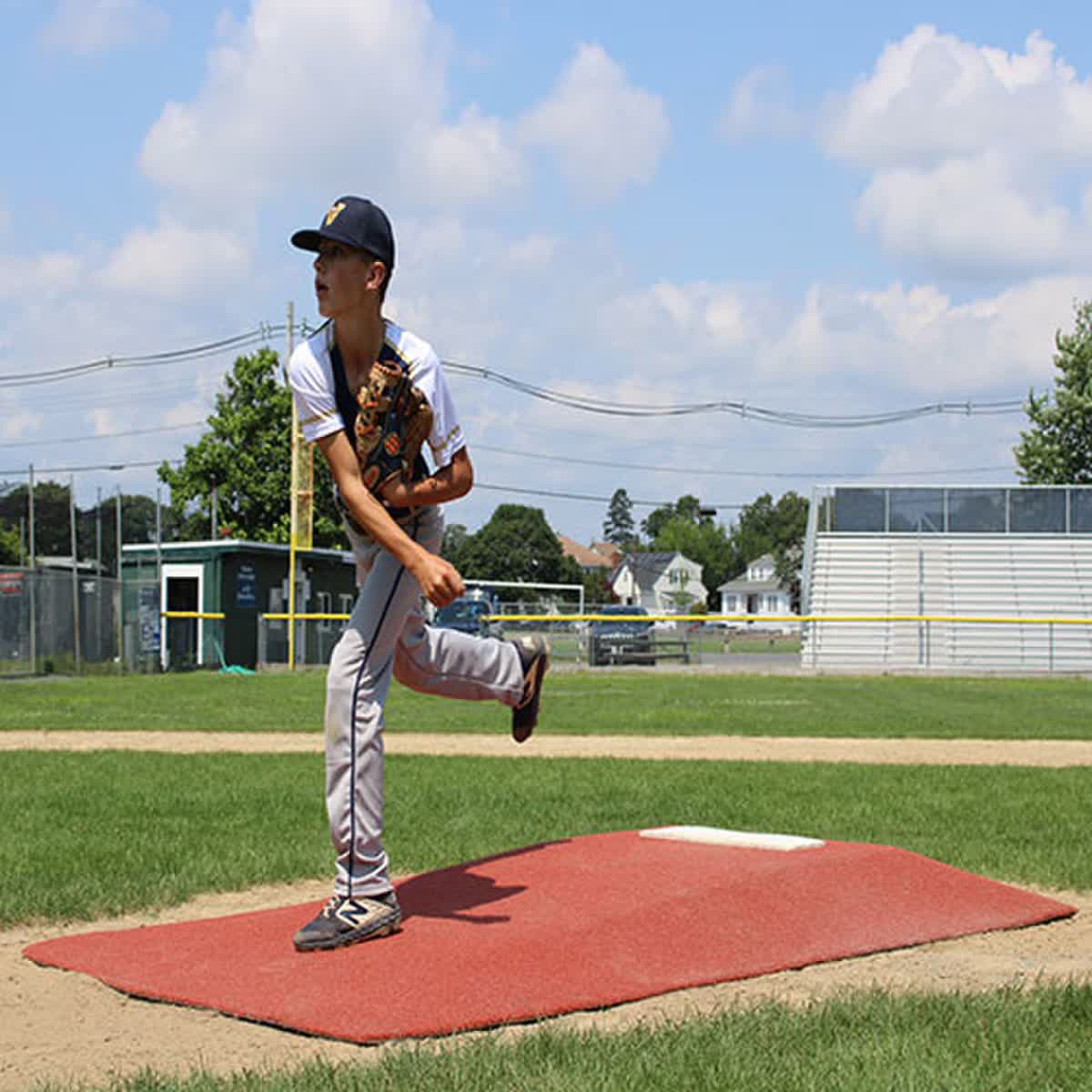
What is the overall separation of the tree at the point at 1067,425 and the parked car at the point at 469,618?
2209cm

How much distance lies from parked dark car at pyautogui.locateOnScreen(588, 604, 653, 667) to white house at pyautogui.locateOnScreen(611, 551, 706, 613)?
4471 inches

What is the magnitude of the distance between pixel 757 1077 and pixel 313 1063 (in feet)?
3.29

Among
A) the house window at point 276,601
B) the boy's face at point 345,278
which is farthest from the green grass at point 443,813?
the house window at point 276,601

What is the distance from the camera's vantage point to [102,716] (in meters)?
18.0

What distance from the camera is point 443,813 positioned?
860 centimetres

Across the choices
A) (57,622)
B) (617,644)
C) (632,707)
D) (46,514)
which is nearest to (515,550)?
(617,644)

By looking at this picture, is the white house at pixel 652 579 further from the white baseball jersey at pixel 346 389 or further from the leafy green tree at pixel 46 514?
the white baseball jersey at pixel 346 389

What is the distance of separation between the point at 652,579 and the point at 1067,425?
103m

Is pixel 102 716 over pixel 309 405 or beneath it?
beneath

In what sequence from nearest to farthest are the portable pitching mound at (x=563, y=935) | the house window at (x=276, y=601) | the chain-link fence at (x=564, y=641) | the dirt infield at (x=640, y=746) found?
the portable pitching mound at (x=563, y=935) < the dirt infield at (x=640, y=746) < the chain-link fence at (x=564, y=641) < the house window at (x=276, y=601)

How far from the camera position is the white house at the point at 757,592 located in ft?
478

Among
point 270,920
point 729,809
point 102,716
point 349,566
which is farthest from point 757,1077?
point 349,566

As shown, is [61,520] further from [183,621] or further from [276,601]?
[276,601]

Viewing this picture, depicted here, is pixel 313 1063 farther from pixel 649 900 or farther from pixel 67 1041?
pixel 649 900
